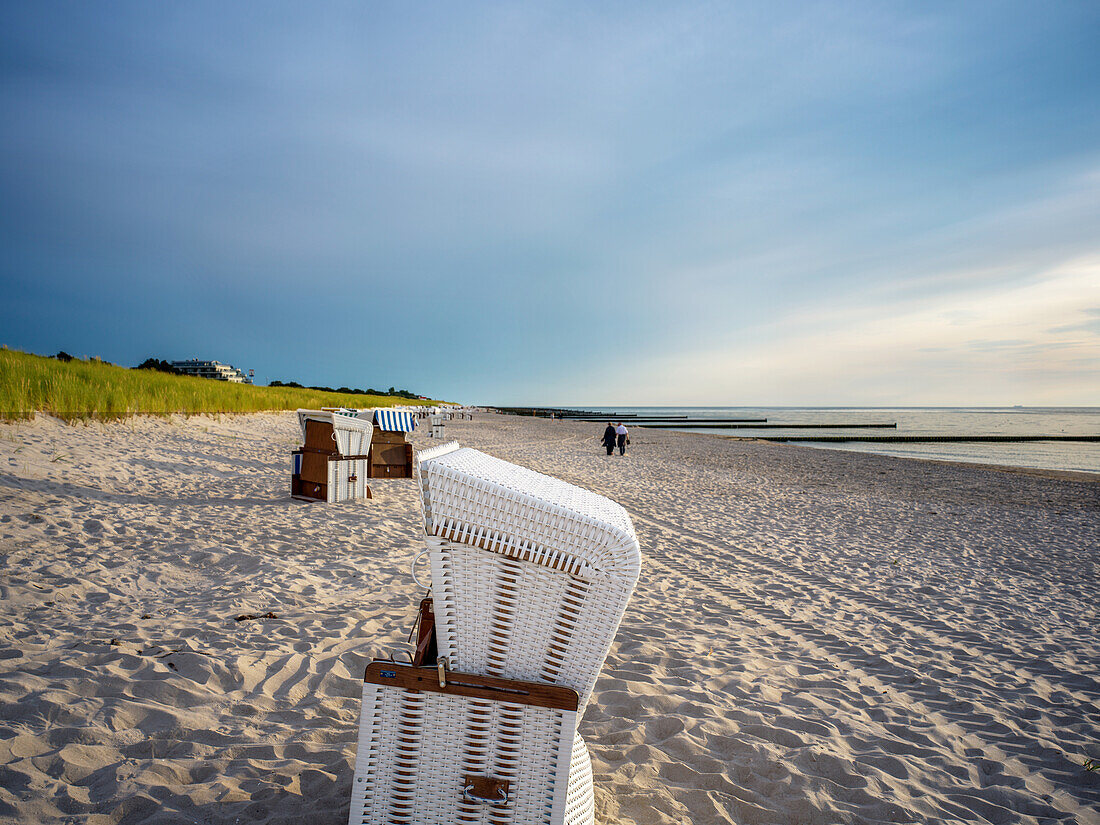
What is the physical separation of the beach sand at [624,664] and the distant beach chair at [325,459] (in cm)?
49

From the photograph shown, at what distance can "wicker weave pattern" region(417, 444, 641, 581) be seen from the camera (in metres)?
1.52

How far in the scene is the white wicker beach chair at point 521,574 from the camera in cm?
153

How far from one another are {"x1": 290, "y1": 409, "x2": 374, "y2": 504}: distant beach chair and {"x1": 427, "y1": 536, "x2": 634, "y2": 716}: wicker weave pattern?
6.15 m

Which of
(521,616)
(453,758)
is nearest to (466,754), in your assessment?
(453,758)

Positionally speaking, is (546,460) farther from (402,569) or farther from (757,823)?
(757,823)

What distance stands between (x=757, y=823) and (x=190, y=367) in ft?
190

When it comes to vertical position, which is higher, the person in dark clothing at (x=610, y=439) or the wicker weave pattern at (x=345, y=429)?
the wicker weave pattern at (x=345, y=429)

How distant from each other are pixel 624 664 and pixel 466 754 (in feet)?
6.53

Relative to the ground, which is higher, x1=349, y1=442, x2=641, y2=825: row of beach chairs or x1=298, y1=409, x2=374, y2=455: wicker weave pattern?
x1=298, y1=409, x2=374, y2=455: wicker weave pattern

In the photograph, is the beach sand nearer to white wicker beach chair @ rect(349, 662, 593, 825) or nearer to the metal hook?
white wicker beach chair @ rect(349, 662, 593, 825)

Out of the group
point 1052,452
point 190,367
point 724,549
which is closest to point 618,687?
point 724,549

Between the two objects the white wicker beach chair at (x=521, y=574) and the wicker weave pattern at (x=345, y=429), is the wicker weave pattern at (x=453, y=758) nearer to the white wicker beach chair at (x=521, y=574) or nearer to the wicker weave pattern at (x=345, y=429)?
the white wicker beach chair at (x=521, y=574)

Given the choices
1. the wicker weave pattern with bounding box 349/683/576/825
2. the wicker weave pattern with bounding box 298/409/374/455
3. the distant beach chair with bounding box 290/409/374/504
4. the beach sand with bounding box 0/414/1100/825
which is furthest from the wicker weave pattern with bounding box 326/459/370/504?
the wicker weave pattern with bounding box 349/683/576/825

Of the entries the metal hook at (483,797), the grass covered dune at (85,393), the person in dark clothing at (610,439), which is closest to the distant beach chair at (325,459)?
the grass covered dune at (85,393)
